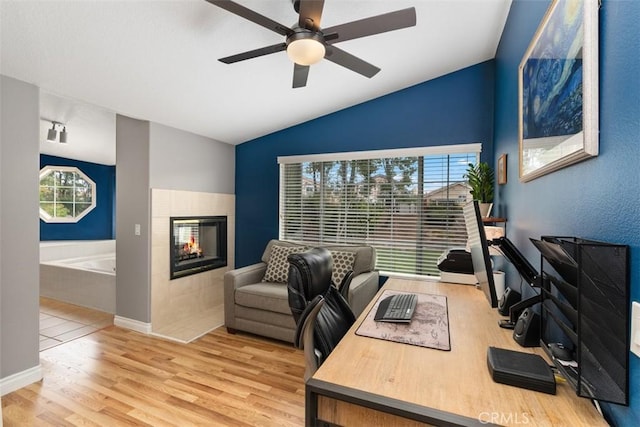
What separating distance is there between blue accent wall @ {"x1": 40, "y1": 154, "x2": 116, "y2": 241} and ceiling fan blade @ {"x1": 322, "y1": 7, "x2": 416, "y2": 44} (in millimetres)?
6283

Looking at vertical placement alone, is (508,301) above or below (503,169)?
below

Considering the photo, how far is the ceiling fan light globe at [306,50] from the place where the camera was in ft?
5.31

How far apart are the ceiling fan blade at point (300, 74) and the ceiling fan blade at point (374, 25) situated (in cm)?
34

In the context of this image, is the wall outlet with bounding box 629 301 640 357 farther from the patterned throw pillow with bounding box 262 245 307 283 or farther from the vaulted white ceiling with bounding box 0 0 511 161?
the patterned throw pillow with bounding box 262 245 307 283

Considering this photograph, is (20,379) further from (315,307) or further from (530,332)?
(530,332)

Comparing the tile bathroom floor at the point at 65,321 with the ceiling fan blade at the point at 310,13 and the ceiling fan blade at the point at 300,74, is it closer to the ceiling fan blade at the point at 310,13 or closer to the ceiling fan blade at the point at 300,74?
the ceiling fan blade at the point at 300,74

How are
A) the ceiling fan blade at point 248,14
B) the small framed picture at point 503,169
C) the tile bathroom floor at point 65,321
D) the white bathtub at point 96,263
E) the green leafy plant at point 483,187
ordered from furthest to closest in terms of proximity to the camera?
the white bathtub at point 96,263, the tile bathroom floor at point 65,321, the green leafy plant at point 483,187, the small framed picture at point 503,169, the ceiling fan blade at point 248,14

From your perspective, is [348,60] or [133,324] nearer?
[348,60]

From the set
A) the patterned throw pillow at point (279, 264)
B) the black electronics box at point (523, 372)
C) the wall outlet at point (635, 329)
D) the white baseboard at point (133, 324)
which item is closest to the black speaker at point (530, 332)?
the black electronics box at point (523, 372)

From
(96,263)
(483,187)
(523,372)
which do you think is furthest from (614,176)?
(96,263)

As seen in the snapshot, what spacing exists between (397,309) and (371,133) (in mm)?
2493

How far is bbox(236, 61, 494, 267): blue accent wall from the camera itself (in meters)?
3.13

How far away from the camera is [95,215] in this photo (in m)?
6.08

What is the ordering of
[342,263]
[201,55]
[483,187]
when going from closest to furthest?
[201,55] < [483,187] < [342,263]
